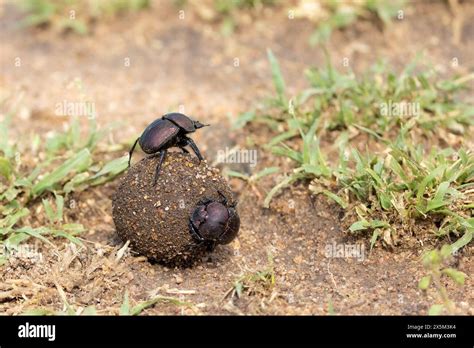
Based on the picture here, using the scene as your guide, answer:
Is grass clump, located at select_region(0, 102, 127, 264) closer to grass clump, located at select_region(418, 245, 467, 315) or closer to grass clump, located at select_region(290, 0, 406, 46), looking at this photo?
grass clump, located at select_region(418, 245, 467, 315)

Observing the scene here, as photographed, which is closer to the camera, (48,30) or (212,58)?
(212,58)

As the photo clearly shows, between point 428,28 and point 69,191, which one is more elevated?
point 428,28
